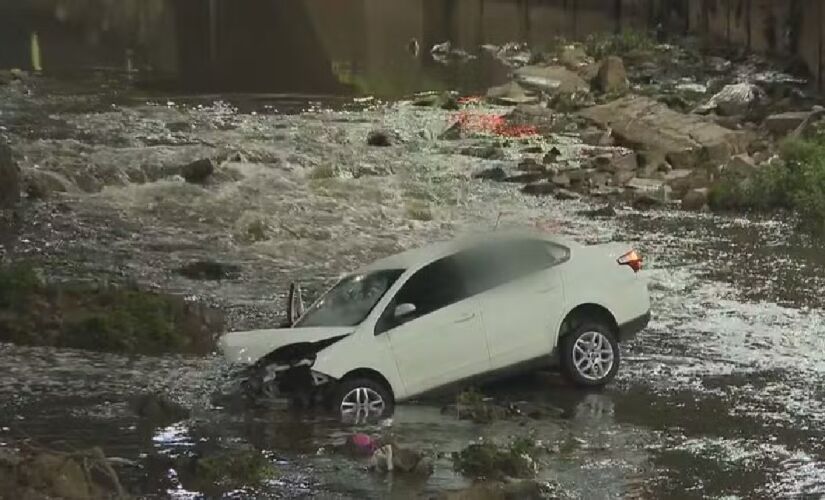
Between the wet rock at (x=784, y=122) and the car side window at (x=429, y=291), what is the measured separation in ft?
65.6

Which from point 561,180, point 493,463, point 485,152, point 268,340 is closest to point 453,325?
point 268,340

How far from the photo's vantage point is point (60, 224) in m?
24.0

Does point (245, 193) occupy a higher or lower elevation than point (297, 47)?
lower

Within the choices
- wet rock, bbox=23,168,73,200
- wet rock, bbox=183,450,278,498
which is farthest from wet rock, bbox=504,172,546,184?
wet rock, bbox=183,450,278,498

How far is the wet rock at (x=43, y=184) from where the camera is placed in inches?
1035

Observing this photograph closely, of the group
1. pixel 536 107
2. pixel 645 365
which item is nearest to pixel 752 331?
pixel 645 365

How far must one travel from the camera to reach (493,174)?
29578 mm

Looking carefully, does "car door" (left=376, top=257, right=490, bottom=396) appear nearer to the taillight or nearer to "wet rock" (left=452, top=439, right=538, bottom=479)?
the taillight

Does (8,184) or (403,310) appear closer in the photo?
(403,310)

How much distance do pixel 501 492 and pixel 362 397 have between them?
2.91m

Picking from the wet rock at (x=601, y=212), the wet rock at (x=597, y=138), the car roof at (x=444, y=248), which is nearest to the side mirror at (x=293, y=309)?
the car roof at (x=444, y=248)

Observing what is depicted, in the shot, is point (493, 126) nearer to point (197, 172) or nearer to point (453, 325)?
point (197, 172)

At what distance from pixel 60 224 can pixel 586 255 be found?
42.3 feet

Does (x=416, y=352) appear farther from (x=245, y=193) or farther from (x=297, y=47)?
(x=297, y=47)
